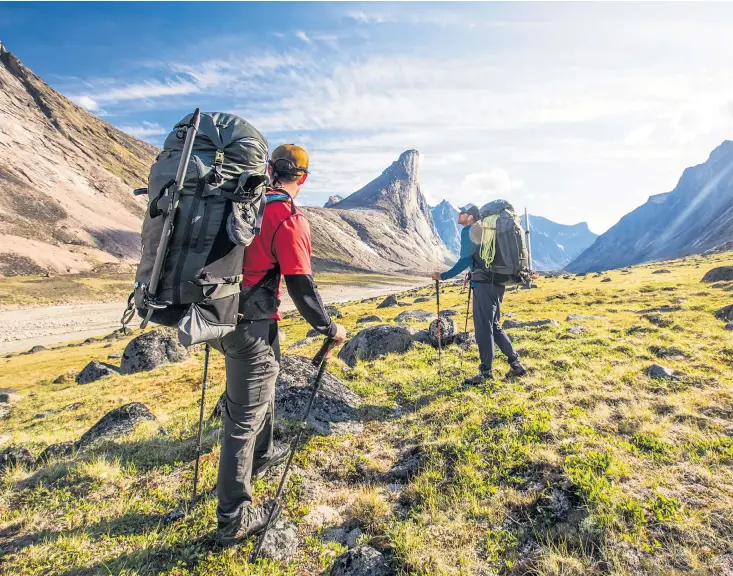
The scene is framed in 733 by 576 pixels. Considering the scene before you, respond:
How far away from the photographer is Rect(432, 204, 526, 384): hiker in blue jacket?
9281 millimetres

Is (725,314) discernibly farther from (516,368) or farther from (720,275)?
(720,275)

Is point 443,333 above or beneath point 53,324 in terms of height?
above

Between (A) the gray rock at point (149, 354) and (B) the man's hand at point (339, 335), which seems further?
(A) the gray rock at point (149, 354)

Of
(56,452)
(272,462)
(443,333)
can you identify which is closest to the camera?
(272,462)

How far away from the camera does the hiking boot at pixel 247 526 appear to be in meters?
4.50

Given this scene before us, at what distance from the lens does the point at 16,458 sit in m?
6.80

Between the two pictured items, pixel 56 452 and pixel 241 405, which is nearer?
pixel 241 405

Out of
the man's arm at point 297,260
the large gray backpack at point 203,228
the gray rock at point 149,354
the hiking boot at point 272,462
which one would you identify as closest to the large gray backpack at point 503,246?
the man's arm at point 297,260

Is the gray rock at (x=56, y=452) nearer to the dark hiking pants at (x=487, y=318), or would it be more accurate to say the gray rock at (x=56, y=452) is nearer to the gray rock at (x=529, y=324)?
the dark hiking pants at (x=487, y=318)

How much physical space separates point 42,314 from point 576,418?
3942 inches

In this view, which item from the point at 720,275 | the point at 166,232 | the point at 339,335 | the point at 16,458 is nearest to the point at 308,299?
the point at 339,335

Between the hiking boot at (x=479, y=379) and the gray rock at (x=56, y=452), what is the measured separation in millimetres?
8668

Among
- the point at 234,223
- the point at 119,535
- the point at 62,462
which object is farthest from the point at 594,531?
Answer: the point at 62,462

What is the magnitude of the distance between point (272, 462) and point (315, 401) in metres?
2.28
